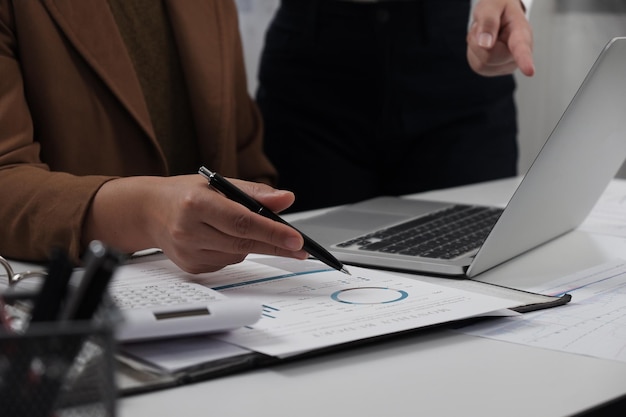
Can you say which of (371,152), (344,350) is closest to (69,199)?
(344,350)

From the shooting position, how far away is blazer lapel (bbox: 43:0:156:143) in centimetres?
116

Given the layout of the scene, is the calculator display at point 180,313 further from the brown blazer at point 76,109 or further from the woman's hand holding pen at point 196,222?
the brown blazer at point 76,109

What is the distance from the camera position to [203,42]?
4.40ft

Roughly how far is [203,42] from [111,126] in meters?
0.20

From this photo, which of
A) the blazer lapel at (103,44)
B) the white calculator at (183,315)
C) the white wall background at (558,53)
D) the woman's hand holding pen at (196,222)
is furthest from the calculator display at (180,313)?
the white wall background at (558,53)

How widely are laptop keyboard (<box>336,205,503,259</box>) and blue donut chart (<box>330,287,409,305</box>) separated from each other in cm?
14

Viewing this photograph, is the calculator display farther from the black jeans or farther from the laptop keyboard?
the black jeans

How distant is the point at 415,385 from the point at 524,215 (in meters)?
0.34

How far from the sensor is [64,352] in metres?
0.41

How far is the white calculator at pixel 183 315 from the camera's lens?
25.3 inches

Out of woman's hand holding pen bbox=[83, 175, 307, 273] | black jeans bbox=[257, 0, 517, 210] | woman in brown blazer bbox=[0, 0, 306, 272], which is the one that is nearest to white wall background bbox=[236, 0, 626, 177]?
black jeans bbox=[257, 0, 517, 210]

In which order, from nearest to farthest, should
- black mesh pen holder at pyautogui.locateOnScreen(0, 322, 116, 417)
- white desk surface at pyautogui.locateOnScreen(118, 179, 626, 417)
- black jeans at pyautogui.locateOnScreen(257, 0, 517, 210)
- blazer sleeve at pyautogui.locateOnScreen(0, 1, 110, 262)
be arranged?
black mesh pen holder at pyautogui.locateOnScreen(0, 322, 116, 417) → white desk surface at pyautogui.locateOnScreen(118, 179, 626, 417) → blazer sleeve at pyautogui.locateOnScreen(0, 1, 110, 262) → black jeans at pyautogui.locateOnScreen(257, 0, 517, 210)

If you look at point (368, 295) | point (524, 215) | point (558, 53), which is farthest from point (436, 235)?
point (558, 53)

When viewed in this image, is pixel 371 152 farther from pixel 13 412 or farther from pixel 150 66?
pixel 13 412
